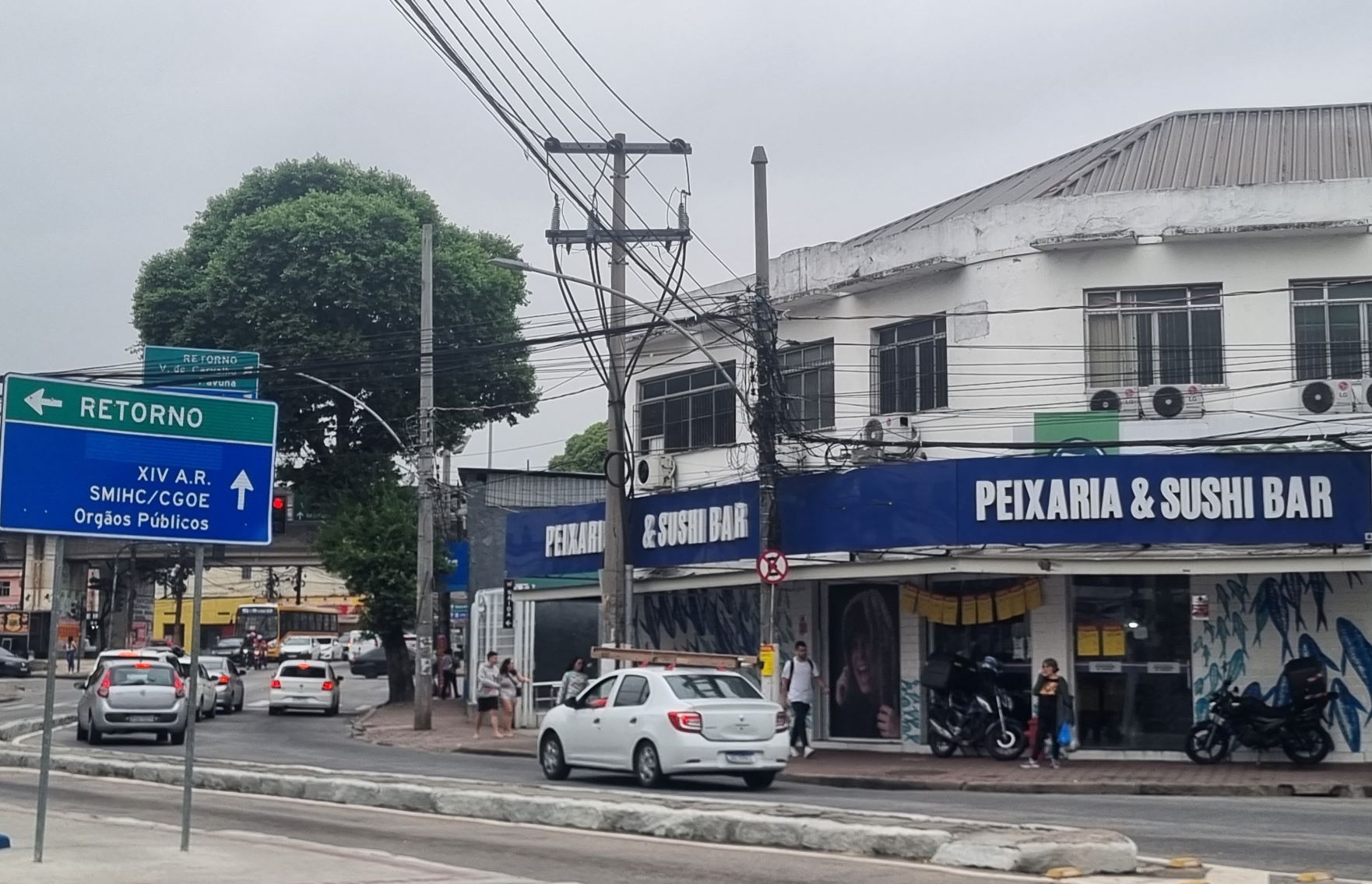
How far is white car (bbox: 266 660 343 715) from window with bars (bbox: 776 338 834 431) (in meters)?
17.7

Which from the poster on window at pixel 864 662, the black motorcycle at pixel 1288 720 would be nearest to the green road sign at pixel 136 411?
the black motorcycle at pixel 1288 720

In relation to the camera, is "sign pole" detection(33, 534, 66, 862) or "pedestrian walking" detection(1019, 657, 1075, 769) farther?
"pedestrian walking" detection(1019, 657, 1075, 769)

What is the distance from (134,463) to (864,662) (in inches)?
697

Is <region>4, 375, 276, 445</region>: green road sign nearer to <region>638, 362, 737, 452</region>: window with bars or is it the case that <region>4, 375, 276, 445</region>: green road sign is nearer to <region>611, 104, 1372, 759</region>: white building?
<region>611, 104, 1372, 759</region>: white building

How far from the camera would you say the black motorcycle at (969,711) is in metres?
23.5

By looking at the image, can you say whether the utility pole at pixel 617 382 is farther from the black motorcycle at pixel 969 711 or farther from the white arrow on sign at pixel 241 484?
the white arrow on sign at pixel 241 484

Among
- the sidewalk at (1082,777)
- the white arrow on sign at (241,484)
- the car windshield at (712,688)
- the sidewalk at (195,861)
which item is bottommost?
the sidewalk at (1082,777)

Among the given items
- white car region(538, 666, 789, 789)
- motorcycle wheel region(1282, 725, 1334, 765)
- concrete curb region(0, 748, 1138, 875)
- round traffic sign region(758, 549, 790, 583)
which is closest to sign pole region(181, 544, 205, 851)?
concrete curb region(0, 748, 1138, 875)

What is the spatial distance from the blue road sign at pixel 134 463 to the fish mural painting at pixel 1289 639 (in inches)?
646

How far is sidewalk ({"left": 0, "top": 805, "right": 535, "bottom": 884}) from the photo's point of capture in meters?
10.0

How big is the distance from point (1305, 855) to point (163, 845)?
329 inches

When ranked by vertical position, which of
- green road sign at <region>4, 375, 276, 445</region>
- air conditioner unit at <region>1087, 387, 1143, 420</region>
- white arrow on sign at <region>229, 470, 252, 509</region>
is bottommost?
white arrow on sign at <region>229, 470, 252, 509</region>

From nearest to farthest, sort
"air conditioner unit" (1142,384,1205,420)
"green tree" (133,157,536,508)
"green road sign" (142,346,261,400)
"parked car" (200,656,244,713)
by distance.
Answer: "air conditioner unit" (1142,384,1205,420), "green road sign" (142,346,261,400), "parked car" (200,656,244,713), "green tree" (133,157,536,508)

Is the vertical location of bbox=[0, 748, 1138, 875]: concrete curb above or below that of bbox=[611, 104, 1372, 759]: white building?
below
